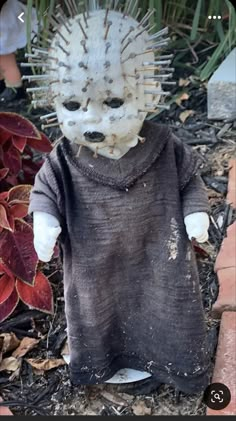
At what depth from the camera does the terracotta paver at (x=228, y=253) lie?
1922 mm

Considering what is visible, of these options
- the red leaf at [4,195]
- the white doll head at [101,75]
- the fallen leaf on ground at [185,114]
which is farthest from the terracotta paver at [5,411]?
the fallen leaf on ground at [185,114]

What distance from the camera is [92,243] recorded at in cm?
144

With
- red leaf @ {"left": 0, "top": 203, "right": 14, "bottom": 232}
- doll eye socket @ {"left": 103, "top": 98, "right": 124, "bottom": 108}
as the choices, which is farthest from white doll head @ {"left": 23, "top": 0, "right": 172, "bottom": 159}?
red leaf @ {"left": 0, "top": 203, "right": 14, "bottom": 232}

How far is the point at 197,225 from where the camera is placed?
4.57 ft

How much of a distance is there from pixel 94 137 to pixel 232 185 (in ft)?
3.21

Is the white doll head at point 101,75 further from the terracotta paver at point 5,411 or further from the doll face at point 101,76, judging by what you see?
the terracotta paver at point 5,411

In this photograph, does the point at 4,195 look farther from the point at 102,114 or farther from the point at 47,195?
the point at 102,114

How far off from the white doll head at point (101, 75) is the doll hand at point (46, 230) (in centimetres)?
16

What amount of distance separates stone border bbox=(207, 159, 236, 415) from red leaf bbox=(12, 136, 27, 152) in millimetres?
561

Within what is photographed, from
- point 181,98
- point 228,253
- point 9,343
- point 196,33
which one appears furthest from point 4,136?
point 196,33

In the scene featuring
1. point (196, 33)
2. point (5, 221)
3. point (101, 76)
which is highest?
point (101, 76)

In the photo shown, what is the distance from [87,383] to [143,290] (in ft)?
0.81

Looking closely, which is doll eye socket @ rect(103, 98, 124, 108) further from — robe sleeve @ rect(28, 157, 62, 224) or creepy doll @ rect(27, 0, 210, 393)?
robe sleeve @ rect(28, 157, 62, 224)

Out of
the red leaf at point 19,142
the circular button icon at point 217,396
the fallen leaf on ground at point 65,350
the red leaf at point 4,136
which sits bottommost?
the circular button icon at point 217,396
